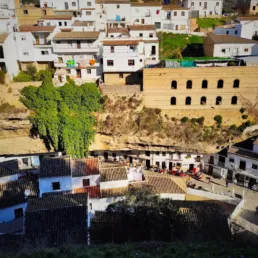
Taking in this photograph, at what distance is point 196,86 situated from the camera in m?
33.2

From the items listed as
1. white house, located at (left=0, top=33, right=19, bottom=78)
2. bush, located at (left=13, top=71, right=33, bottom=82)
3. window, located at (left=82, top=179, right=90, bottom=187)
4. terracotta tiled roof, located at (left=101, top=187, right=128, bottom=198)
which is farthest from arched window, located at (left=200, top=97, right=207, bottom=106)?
white house, located at (left=0, top=33, right=19, bottom=78)

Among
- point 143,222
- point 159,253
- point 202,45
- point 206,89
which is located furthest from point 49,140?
point 202,45

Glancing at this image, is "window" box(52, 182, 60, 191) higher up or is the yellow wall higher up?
the yellow wall

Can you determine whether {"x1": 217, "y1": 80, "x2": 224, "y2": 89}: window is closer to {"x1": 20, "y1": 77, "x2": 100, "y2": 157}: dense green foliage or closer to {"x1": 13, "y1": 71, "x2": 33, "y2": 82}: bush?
{"x1": 20, "y1": 77, "x2": 100, "y2": 157}: dense green foliage

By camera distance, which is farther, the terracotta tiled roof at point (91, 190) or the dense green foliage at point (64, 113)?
the dense green foliage at point (64, 113)

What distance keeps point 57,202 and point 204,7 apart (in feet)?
170

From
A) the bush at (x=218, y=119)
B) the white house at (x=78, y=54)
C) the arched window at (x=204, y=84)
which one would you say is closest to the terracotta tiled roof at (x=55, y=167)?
the white house at (x=78, y=54)

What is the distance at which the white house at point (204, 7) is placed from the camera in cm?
5728

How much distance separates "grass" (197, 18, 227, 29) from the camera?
53.4m

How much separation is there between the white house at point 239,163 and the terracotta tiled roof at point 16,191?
762 inches

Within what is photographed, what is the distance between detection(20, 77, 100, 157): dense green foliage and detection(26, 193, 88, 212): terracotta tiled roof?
1111cm

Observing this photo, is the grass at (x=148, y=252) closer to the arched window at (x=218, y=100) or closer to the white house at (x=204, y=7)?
the arched window at (x=218, y=100)

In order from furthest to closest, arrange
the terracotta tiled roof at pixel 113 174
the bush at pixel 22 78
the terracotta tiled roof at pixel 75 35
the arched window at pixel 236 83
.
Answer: the terracotta tiled roof at pixel 75 35
the bush at pixel 22 78
the arched window at pixel 236 83
the terracotta tiled roof at pixel 113 174

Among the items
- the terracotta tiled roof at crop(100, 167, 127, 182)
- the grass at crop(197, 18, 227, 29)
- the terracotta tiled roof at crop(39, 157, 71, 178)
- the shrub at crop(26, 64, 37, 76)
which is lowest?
the terracotta tiled roof at crop(100, 167, 127, 182)
